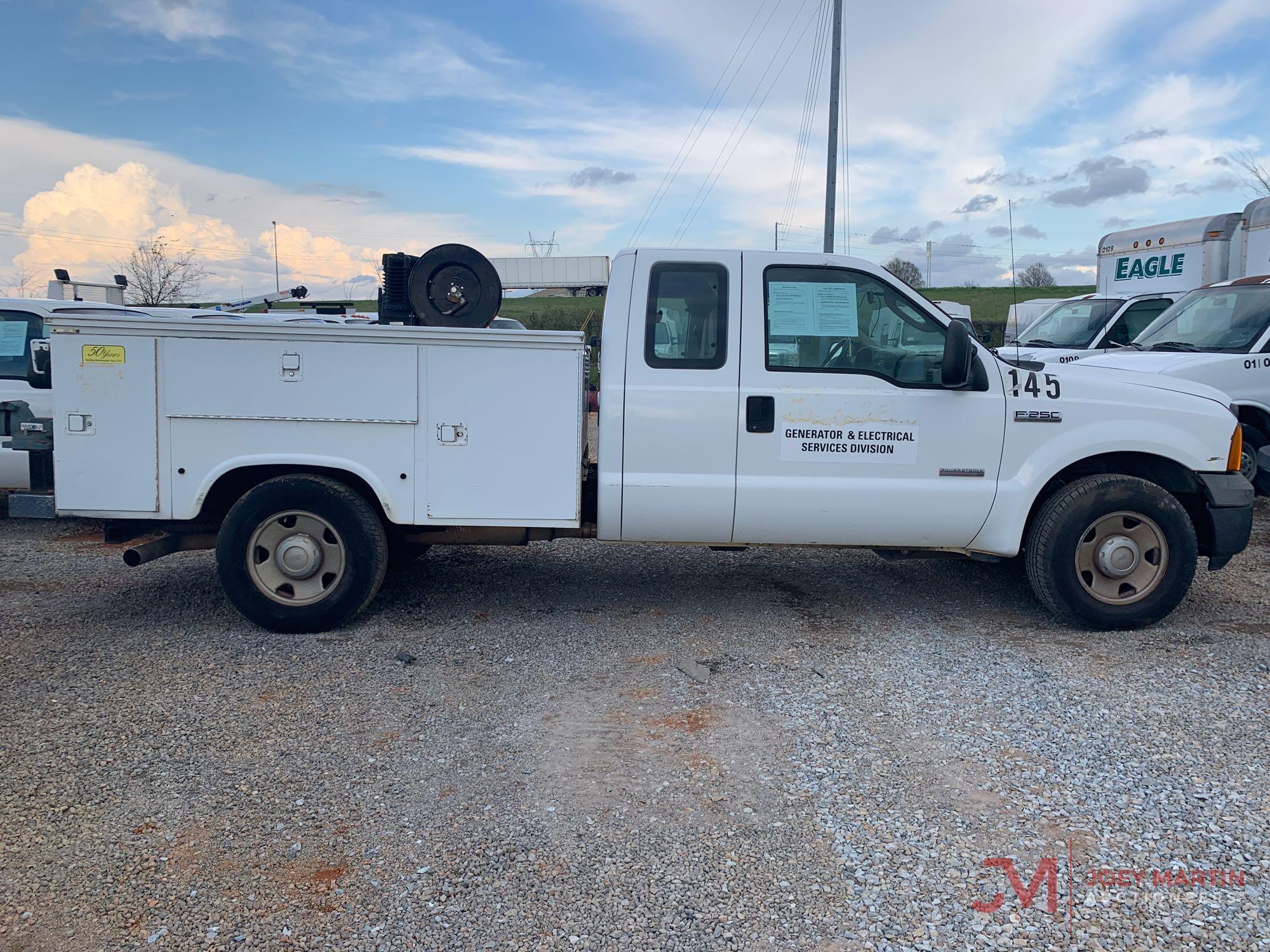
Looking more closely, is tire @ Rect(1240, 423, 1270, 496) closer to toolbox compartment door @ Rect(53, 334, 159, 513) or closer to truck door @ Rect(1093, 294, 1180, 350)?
truck door @ Rect(1093, 294, 1180, 350)

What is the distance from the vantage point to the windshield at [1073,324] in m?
13.0

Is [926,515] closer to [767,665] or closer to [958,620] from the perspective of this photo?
[958,620]

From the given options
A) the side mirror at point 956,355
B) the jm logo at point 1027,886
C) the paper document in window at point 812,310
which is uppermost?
the paper document in window at point 812,310

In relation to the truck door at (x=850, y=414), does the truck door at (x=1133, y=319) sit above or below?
above

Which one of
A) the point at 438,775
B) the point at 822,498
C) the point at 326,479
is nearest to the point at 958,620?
the point at 822,498

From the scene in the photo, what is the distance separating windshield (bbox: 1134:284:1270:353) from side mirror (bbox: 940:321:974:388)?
5815 mm

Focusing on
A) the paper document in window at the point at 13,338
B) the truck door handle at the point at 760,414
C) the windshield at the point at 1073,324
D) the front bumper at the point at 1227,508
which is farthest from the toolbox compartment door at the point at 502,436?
the windshield at the point at 1073,324

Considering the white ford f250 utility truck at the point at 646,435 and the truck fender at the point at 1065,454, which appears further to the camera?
the truck fender at the point at 1065,454

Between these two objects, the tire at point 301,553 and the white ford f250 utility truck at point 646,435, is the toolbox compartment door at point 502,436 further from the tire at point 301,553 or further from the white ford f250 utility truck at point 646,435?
the tire at point 301,553

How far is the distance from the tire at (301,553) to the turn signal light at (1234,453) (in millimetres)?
4782

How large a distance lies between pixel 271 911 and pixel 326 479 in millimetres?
2795

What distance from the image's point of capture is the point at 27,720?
14.0 feet

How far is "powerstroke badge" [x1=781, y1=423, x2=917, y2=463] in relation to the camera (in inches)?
209

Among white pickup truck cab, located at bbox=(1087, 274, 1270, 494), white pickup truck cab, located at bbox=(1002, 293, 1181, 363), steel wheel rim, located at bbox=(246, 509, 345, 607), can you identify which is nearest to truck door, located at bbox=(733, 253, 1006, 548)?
steel wheel rim, located at bbox=(246, 509, 345, 607)
